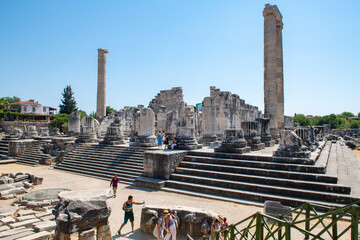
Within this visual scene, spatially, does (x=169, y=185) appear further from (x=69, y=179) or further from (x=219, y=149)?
(x=69, y=179)

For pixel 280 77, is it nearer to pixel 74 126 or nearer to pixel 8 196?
pixel 74 126

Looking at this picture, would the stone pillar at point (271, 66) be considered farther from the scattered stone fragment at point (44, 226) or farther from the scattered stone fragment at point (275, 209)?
the scattered stone fragment at point (44, 226)

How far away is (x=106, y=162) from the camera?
1236 centimetres

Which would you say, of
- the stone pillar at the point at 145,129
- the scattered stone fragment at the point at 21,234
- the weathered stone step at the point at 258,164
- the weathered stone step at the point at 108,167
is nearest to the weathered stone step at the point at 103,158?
the weathered stone step at the point at 108,167

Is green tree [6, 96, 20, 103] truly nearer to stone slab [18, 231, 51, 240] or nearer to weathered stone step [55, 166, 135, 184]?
weathered stone step [55, 166, 135, 184]

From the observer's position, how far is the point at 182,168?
9.21 meters

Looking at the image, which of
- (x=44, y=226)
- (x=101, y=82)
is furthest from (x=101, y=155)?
(x=101, y=82)

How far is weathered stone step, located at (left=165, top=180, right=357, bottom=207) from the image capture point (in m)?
6.36

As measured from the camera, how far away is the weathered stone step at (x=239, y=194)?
6.36 m

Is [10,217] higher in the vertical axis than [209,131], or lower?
A: lower

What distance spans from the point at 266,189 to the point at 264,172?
810mm

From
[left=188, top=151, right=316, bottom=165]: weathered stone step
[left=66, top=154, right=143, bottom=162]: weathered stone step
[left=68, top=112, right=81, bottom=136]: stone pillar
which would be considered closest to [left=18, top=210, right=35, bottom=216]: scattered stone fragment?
[left=66, top=154, right=143, bottom=162]: weathered stone step

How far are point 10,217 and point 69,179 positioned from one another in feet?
16.1

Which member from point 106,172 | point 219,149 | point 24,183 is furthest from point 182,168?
point 24,183
